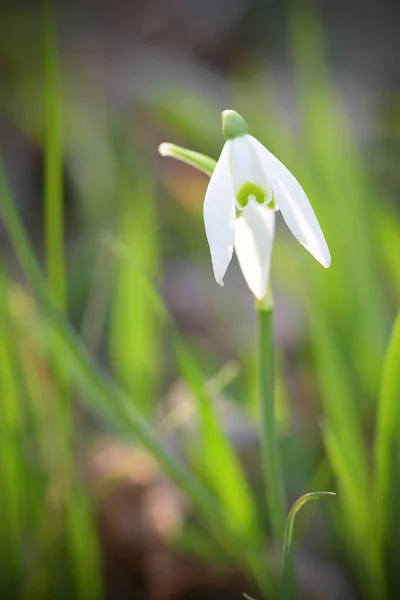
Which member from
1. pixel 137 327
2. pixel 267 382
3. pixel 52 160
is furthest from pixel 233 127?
pixel 137 327

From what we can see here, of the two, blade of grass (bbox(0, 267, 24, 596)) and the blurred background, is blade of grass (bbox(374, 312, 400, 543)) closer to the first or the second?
the blurred background

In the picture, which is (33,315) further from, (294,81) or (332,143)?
(294,81)

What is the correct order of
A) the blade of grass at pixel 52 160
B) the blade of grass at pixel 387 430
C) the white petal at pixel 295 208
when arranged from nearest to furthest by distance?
the white petal at pixel 295 208 → the blade of grass at pixel 387 430 → the blade of grass at pixel 52 160

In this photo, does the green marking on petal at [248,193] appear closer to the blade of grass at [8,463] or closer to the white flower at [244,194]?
the white flower at [244,194]

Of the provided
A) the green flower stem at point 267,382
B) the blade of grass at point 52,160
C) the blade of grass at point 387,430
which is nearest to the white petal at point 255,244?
the green flower stem at point 267,382

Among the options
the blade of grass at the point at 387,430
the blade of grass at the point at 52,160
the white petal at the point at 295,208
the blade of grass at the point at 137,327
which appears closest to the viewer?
the white petal at the point at 295,208

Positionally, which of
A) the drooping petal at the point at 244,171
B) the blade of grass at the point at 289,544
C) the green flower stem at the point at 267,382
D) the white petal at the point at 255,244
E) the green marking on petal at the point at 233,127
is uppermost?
the green marking on petal at the point at 233,127

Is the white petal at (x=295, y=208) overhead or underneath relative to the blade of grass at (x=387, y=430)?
overhead
